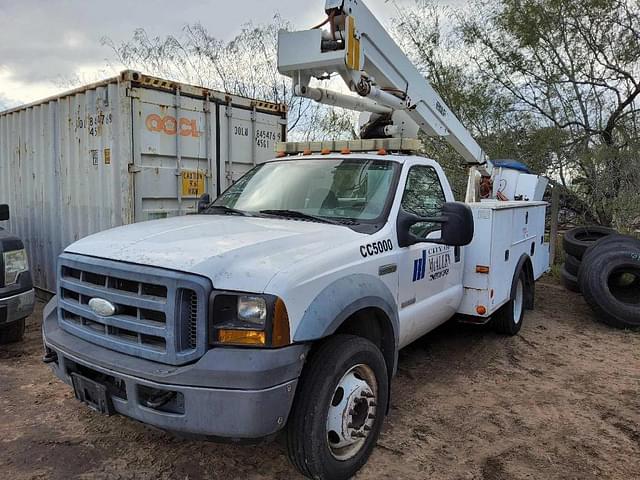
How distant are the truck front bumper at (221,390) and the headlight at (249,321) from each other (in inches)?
1.9

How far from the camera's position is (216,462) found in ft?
10.0

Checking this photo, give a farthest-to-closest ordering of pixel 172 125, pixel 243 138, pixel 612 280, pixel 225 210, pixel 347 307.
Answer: pixel 612 280 → pixel 243 138 → pixel 172 125 → pixel 225 210 → pixel 347 307

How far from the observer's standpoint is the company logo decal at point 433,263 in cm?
378

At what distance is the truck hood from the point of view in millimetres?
2453

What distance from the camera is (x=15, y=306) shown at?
15.0 ft

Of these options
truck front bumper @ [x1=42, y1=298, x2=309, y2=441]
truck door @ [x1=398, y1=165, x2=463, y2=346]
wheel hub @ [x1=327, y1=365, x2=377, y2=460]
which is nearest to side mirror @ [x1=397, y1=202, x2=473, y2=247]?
truck door @ [x1=398, y1=165, x2=463, y2=346]

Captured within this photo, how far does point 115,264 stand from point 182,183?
11.6 ft

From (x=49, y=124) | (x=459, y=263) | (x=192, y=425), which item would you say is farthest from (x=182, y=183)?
(x=192, y=425)

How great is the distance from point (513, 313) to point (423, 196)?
7.66ft

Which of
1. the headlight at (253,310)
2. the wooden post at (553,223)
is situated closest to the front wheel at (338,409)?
the headlight at (253,310)

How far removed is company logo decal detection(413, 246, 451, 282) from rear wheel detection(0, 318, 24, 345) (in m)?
3.91

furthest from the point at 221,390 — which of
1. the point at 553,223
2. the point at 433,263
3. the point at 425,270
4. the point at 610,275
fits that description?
the point at 553,223

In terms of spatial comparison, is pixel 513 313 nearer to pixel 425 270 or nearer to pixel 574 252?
pixel 425 270

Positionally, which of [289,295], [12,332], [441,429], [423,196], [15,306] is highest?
[423,196]
